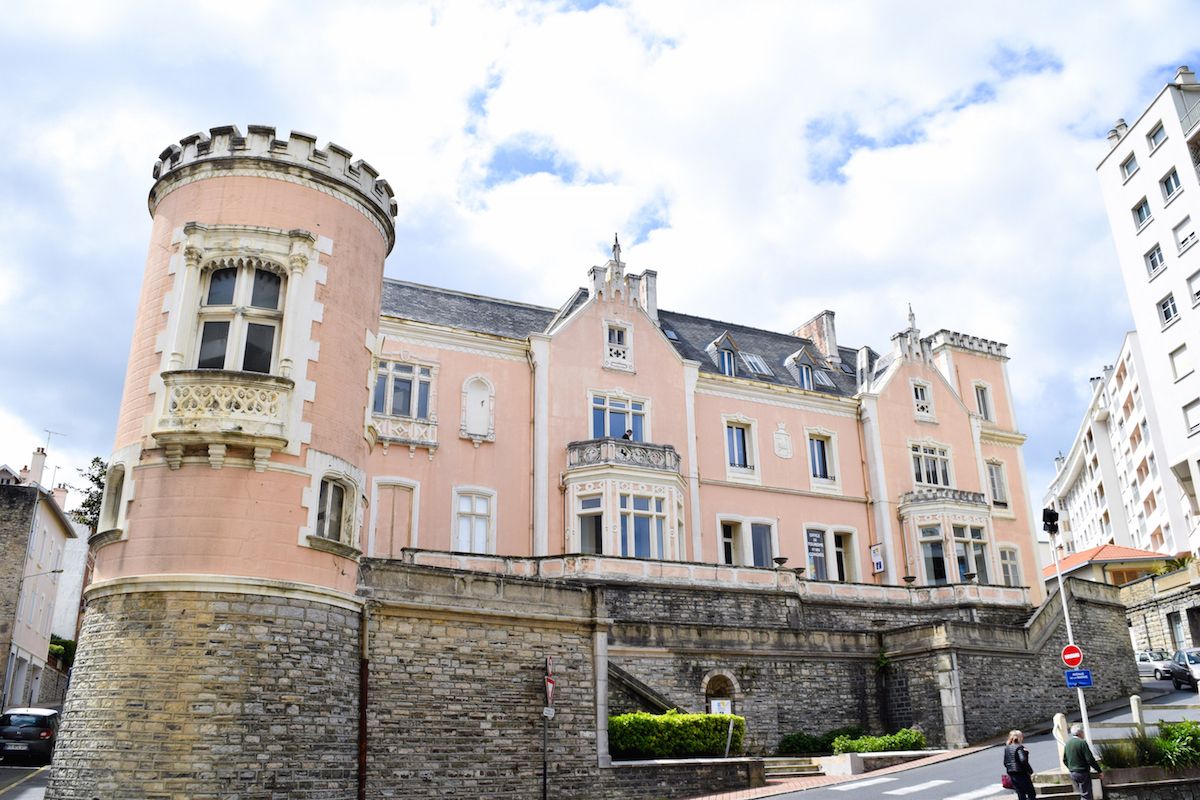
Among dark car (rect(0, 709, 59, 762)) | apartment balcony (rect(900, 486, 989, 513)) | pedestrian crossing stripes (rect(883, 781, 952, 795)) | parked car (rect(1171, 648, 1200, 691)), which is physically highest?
apartment balcony (rect(900, 486, 989, 513))

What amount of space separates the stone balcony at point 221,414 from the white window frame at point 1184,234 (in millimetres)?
42286

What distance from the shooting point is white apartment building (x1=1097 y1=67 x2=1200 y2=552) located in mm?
43125

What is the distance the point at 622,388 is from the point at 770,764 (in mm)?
14664

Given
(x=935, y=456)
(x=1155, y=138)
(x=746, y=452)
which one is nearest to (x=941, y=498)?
(x=935, y=456)

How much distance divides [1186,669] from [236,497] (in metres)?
31.4

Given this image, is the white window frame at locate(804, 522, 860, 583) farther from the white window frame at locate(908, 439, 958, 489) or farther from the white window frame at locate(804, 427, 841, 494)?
the white window frame at locate(908, 439, 958, 489)

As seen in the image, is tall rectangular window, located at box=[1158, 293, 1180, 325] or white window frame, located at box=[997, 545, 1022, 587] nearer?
white window frame, located at box=[997, 545, 1022, 587]

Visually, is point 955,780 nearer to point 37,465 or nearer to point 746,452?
point 746,452

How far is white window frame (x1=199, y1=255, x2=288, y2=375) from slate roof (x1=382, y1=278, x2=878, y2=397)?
1353 centimetres

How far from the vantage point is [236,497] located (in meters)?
15.1

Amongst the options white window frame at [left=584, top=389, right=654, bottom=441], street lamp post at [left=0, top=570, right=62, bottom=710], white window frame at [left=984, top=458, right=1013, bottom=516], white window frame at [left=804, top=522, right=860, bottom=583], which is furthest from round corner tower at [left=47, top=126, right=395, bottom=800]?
white window frame at [left=984, top=458, right=1013, bottom=516]

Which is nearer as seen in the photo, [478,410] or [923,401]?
[478,410]

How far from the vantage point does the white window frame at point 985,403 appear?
139ft

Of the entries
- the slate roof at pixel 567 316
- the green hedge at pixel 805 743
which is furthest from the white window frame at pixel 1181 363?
the green hedge at pixel 805 743
